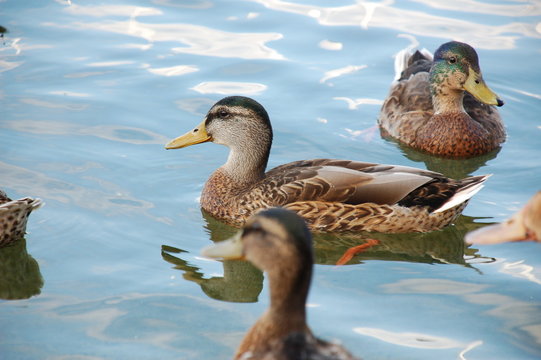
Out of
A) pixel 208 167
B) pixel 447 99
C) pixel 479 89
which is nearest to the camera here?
pixel 208 167

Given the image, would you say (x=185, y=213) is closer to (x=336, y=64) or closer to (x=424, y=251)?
(x=424, y=251)

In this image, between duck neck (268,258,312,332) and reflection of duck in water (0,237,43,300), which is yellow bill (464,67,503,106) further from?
duck neck (268,258,312,332)

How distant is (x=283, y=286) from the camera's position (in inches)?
173

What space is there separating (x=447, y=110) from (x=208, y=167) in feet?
8.92

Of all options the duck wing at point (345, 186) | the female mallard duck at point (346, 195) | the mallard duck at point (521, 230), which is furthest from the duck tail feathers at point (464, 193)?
the mallard duck at point (521, 230)

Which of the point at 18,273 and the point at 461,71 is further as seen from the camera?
the point at 461,71

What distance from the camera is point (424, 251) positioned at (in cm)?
728

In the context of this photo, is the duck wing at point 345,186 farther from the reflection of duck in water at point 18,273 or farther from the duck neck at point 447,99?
the duck neck at point 447,99

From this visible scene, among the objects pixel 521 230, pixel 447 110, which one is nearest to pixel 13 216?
pixel 521 230

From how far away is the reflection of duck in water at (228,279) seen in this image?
6453mm

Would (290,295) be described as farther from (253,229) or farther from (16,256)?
(16,256)

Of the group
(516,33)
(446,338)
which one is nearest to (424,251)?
(446,338)

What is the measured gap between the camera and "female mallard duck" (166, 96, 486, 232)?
24.4 feet

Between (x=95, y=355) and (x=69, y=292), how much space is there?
34.2 inches
